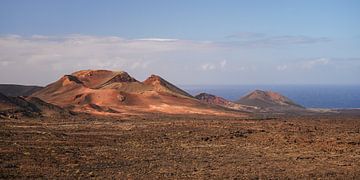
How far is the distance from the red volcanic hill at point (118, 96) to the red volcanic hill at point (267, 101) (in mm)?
22294

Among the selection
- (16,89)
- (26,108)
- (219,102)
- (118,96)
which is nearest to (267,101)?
(219,102)

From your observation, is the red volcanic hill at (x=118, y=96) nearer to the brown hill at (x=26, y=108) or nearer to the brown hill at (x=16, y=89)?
the brown hill at (x=26, y=108)

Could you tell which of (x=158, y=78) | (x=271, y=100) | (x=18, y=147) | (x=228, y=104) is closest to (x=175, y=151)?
(x=18, y=147)

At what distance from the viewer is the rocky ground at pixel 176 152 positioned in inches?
717

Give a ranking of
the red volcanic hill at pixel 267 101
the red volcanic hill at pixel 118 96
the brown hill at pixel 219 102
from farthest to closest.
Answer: the red volcanic hill at pixel 267 101 < the brown hill at pixel 219 102 < the red volcanic hill at pixel 118 96

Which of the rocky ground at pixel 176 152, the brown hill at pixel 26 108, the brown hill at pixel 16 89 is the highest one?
the brown hill at pixel 16 89

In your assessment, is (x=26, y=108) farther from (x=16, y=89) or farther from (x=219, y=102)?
(x=219, y=102)

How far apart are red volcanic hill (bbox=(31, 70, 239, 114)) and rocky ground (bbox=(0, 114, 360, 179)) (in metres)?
22.3

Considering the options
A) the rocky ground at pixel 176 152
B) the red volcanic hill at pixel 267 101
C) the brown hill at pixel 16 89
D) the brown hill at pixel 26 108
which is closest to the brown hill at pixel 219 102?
the red volcanic hill at pixel 267 101

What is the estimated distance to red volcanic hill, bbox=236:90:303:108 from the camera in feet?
308

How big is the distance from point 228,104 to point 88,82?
23.9 metres

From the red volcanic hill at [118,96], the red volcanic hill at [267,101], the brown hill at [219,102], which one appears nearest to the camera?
the red volcanic hill at [118,96]

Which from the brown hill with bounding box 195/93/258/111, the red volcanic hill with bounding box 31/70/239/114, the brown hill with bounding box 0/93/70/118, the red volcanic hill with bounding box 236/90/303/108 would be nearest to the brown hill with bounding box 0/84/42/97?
the red volcanic hill with bounding box 31/70/239/114

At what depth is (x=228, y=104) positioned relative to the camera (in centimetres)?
8950
